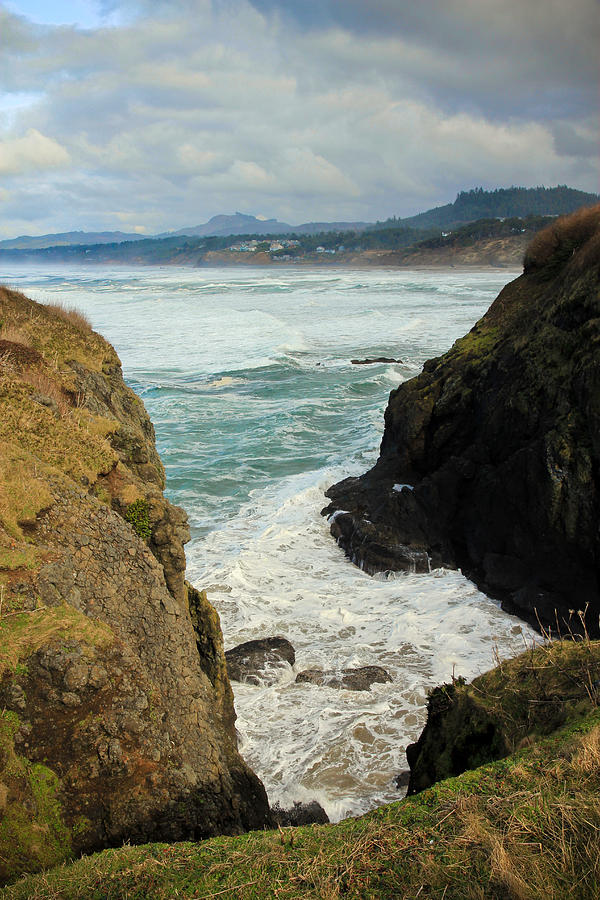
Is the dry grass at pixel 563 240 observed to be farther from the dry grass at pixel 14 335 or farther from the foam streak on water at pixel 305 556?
the dry grass at pixel 14 335

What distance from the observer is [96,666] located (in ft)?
16.5

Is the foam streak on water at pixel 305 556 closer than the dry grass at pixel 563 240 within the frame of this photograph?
Yes

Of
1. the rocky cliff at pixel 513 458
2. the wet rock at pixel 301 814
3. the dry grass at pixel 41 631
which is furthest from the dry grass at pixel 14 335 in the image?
the rocky cliff at pixel 513 458

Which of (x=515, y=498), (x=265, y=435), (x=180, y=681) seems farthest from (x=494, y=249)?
(x=180, y=681)

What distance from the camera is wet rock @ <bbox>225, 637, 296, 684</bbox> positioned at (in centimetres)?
995

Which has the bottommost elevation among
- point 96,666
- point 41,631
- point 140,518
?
point 96,666

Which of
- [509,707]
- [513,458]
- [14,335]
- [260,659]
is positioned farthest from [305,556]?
[509,707]

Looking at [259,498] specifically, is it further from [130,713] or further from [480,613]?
[130,713]

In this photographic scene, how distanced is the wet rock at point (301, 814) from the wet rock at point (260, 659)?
2.71 metres

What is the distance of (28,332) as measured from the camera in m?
11.3

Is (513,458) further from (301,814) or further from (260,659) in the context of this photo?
(301,814)

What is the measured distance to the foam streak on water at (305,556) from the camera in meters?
8.55

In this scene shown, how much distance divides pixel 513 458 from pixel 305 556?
17.3ft

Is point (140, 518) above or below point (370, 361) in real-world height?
below
